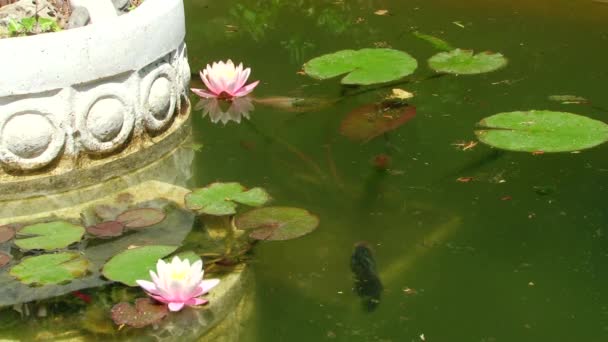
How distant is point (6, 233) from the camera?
2469 millimetres

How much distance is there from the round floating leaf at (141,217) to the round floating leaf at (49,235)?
0.12 meters

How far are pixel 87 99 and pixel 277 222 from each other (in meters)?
0.64

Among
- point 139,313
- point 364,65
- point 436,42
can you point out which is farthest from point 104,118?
point 436,42

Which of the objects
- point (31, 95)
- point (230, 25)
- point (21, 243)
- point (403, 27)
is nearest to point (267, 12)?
point (230, 25)

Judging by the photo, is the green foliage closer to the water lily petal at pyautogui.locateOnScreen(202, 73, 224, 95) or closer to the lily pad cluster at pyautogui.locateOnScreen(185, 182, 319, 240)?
the water lily petal at pyautogui.locateOnScreen(202, 73, 224, 95)

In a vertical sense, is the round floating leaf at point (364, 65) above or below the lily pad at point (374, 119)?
above

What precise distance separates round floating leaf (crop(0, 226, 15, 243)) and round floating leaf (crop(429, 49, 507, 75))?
164 cm

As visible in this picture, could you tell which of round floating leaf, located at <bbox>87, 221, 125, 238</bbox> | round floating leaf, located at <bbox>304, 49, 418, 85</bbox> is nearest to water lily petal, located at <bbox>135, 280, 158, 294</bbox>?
round floating leaf, located at <bbox>87, 221, 125, 238</bbox>

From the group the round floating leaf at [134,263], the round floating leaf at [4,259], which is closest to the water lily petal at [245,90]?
the round floating leaf at [134,263]

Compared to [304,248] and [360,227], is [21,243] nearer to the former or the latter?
[304,248]

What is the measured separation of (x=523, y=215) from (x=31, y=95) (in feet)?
4.39

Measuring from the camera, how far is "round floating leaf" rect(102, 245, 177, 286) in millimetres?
2221

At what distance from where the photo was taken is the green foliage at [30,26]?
2775 mm

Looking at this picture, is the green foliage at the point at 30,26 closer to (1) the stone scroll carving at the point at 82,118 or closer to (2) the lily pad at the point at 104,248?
(1) the stone scroll carving at the point at 82,118
